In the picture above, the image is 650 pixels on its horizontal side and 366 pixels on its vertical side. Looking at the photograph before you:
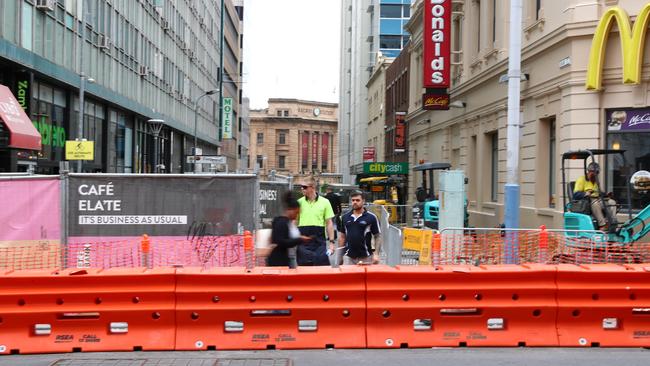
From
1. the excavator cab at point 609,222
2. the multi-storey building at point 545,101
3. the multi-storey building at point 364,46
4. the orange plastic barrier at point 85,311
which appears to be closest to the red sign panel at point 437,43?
the multi-storey building at point 545,101

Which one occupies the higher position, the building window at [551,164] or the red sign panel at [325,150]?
the red sign panel at [325,150]

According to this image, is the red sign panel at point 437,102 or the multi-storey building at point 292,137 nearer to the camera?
the red sign panel at point 437,102

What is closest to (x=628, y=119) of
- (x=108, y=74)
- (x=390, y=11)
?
(x=108, y=74)

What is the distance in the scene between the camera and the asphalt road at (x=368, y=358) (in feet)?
22.5

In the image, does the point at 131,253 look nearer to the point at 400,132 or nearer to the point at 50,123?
the point at 50,123

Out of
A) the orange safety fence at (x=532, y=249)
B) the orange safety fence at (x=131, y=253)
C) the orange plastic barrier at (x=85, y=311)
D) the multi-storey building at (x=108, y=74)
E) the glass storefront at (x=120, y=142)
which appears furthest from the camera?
the glass storefront at (x=120, y=142)

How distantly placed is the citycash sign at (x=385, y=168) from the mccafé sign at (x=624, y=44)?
22.9 m

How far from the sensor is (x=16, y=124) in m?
21.2

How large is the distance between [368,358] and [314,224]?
3148mm

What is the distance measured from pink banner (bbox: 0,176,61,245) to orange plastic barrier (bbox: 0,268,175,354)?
2.82 m

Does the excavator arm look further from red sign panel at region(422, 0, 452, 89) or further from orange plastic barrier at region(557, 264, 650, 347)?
red sign panel at region(422, 0, 452, 89)

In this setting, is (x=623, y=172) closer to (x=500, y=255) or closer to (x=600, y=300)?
(x=500, y=255)

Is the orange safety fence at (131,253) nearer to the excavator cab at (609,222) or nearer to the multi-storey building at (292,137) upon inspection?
the excavator cab at (609,222)

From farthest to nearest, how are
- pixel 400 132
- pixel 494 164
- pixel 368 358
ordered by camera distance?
pixel 400 132 < pixel 494 164 < pixel 368 358
